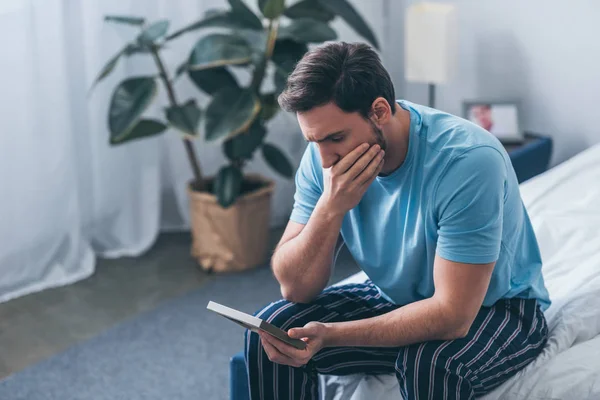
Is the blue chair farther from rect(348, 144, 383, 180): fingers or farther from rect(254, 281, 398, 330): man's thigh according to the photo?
rect(348, 144, 383, 180): fingers

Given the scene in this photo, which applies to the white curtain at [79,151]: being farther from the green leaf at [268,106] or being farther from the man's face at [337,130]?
the man's face at [337,130]

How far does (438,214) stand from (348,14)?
5.23 ft

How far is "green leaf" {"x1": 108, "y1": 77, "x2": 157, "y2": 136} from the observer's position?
266 cm

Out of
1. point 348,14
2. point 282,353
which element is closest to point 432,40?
point 348,14

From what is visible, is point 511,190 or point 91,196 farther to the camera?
point 91,196

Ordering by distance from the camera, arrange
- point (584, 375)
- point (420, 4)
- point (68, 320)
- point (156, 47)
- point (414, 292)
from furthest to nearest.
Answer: point (420, 4) < point (156, 47) < point (68, 320) < point (414, 292) < point (584, 375)

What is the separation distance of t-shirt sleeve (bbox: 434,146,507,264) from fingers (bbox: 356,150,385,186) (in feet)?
0.43

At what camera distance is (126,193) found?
3.11 m

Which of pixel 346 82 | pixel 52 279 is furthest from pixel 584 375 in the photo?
pixel 52 279

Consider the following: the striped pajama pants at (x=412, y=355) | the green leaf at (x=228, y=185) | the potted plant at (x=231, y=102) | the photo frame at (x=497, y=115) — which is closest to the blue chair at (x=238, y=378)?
the striped pajama pants at (x=412, y=355)

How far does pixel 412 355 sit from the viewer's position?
138 cm

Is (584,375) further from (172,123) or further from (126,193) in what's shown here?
(126,193)

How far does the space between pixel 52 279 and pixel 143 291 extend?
1.11 feet

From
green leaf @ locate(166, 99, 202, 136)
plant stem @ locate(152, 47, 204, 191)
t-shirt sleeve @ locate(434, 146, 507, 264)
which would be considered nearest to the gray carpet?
plant stem @ locate(152, 47, 204, 191)
